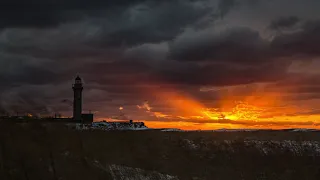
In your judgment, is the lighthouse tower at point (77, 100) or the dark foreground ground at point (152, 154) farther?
the lighthouse tower at point (77, 100)

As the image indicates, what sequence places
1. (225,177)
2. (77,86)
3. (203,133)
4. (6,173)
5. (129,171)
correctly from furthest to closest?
(77,86) → (203,133) → (225,177) → (129,171) → (6,173)

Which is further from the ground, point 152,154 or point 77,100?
point 77,100

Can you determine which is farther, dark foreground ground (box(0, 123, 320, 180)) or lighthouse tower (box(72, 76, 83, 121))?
lighthouse tower (box(72, 76, 83, 121))

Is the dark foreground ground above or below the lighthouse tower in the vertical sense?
below

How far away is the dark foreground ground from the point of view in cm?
5967

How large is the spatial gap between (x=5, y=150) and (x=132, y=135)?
89.0ft

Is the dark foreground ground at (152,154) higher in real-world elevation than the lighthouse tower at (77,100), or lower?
lower

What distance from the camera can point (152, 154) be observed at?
75062 mm

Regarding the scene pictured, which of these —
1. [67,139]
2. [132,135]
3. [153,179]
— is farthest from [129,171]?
[132,135]

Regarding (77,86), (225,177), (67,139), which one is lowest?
(225,177)

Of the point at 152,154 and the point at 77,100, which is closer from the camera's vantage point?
the point at 152,154

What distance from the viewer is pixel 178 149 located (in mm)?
80438

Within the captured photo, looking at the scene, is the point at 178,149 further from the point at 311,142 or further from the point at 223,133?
the point at 311,142

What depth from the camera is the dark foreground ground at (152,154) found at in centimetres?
5967
